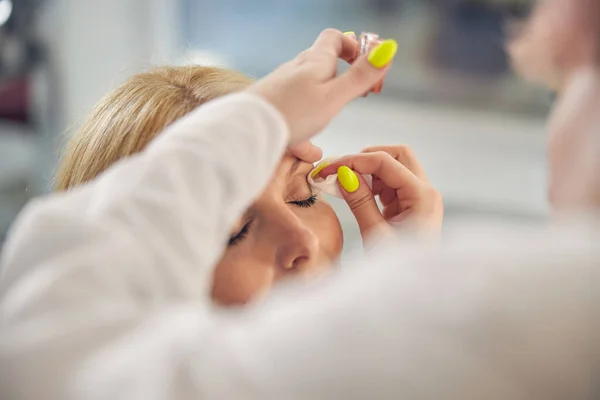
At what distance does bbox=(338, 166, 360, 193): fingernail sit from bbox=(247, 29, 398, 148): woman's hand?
0.17 m

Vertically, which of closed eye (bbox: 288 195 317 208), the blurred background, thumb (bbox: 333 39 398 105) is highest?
thumb (bbox: 333 39 398 105)

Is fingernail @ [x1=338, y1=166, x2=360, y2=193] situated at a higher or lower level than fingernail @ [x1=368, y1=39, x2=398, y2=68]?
lower

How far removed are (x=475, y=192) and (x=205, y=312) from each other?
123 centimetres

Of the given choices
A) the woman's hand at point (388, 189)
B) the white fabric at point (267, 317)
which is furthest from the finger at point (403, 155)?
the white fabric at point (267, 317)

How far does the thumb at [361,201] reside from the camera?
0.69m

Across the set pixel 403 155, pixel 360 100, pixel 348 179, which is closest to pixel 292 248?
pixel 348 179

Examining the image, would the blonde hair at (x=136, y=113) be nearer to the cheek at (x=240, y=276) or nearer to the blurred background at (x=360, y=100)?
the cheek at (x=240, y=276)

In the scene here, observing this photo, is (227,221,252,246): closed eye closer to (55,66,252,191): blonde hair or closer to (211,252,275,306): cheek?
(211,252,275,306): cheek

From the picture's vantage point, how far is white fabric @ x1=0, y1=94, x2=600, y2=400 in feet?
0.94

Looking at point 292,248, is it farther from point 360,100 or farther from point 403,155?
point 360,100

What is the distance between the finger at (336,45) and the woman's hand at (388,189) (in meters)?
0.16

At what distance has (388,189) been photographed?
745 millimetres

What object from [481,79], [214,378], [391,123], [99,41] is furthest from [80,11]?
[214,378]

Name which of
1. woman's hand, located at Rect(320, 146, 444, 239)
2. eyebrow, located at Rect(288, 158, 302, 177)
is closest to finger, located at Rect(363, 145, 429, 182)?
woman's hand, located at Rect(320, 146, 444, 239)
